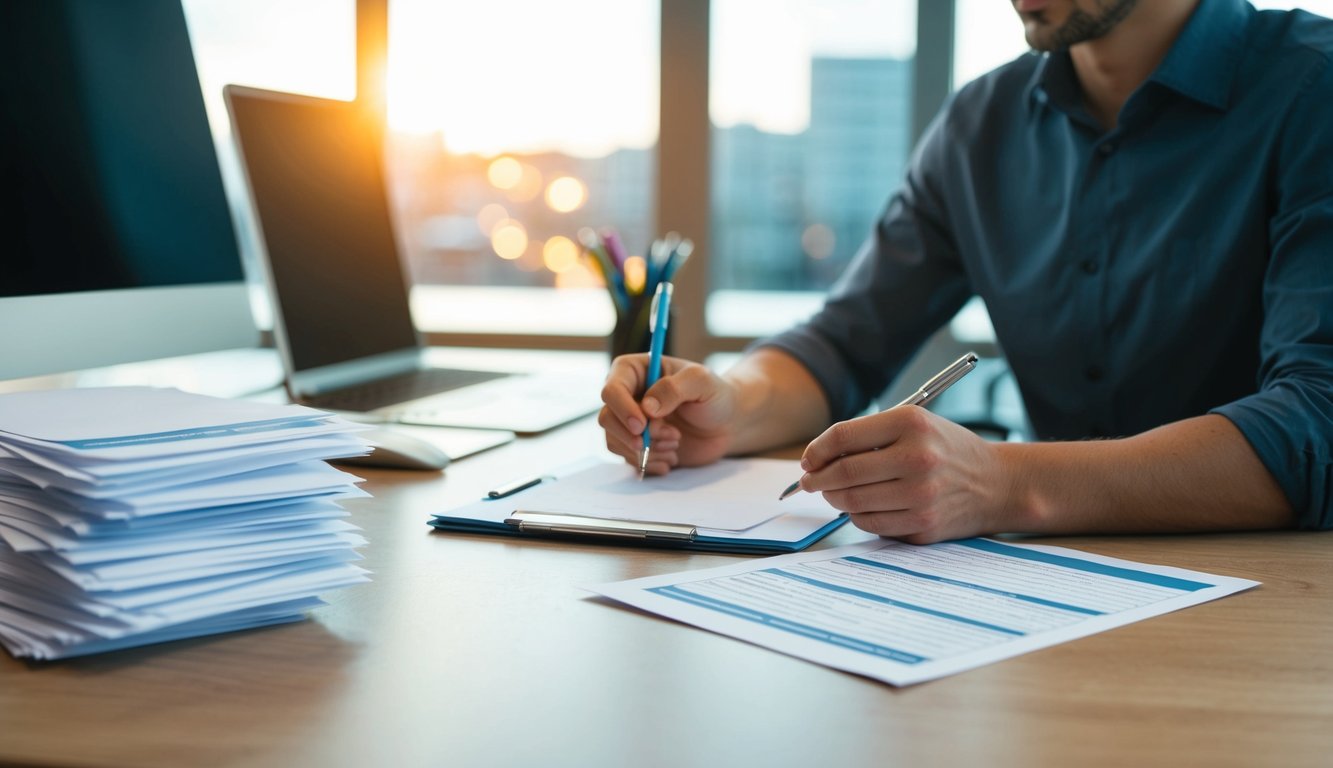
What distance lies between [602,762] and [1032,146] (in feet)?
4.05

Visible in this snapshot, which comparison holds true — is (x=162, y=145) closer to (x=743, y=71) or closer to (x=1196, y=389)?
(x=1196, y=389)

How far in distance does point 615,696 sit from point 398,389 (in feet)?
3.60

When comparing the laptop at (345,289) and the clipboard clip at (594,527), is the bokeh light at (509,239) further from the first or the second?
the clipboard clip at (594,527)

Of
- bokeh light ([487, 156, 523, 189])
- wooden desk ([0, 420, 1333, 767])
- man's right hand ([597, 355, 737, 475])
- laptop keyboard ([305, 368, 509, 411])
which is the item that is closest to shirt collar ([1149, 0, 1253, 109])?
man's right hand ([597, 355, 737, 475])

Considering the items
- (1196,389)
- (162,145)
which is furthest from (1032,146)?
(162,145)

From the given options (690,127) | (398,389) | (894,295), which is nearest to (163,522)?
(398,389)

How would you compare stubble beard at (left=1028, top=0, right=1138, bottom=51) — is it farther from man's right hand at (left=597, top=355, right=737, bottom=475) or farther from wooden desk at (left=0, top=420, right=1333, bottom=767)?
wooden desk at (left=0, top=420, right=1333, bottom=767)

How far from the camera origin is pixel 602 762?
49 centimetres

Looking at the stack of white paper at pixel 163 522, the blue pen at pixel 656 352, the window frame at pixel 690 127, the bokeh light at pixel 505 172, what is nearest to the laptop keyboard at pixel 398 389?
the blue pen at pixel 656 352

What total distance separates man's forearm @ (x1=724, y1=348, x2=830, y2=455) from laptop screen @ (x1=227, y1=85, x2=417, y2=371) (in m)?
0.61

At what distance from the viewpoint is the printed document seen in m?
0.62

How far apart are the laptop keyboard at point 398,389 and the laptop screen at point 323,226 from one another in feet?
0.17

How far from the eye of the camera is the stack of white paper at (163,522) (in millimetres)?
591

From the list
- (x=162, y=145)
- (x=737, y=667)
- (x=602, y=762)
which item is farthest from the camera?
(x=162, y=145)
